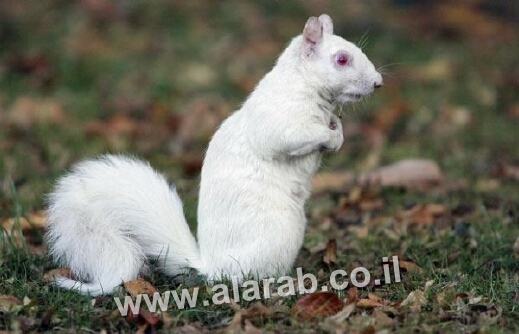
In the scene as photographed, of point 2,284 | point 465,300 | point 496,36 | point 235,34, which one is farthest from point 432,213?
point 496,36

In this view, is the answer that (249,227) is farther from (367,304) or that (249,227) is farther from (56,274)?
(56,274)

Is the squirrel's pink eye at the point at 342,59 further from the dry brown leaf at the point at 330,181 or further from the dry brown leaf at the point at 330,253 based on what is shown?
the dry brown leaf at the point at 330,181

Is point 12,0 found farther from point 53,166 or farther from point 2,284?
point 2,284

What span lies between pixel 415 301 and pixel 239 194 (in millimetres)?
877

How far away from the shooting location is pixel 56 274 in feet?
14.6

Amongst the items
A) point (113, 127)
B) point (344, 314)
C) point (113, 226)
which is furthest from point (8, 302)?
point (113, 127)

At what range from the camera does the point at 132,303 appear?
13.2 feet

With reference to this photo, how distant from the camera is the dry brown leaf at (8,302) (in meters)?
3.96

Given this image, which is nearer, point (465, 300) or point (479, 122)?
point (465, 300)

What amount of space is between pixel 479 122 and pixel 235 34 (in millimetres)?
3596

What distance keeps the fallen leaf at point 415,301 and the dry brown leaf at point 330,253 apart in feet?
2.57

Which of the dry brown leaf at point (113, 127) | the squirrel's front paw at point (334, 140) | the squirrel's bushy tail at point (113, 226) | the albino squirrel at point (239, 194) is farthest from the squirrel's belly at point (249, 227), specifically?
the dry brown leaf at point (113, 127)

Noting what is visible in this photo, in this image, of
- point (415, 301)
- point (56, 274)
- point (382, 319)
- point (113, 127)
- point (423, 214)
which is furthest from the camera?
point (113, 127)

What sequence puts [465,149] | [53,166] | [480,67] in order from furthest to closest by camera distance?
[480,67] < [465,149] < [53,166]
